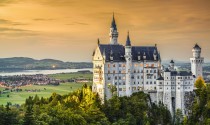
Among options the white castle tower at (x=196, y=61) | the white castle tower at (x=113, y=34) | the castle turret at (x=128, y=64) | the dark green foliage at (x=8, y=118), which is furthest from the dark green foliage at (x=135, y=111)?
the dark green foliage at (x=8, y=118)

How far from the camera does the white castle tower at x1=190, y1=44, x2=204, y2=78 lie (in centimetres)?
11562

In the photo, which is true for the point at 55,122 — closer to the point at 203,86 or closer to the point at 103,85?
the point at 103,85

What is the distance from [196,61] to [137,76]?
18777 mm

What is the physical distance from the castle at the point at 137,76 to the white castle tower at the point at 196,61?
563 cm

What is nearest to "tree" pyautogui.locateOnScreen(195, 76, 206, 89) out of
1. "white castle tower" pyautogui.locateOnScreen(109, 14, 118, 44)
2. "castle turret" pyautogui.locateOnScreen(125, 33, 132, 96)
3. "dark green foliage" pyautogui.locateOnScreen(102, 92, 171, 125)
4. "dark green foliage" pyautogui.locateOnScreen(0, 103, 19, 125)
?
"dark green foliage" pyautogui.locateOnScreen(102, 92, 171, 125)

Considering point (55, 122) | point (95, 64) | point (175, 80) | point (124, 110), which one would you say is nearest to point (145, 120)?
point (124, 110)

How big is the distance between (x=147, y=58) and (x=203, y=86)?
17215 mm

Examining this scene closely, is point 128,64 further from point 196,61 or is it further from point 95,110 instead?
point 196,61

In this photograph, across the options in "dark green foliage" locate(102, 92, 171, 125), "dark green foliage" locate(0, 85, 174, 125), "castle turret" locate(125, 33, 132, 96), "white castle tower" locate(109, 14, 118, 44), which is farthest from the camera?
"white castle tower" locate(109, 14, 118, 44)

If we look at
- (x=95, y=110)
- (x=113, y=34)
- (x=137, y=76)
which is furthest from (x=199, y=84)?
(x=95, y=110)

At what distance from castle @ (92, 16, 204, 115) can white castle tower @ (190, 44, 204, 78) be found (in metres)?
5.63

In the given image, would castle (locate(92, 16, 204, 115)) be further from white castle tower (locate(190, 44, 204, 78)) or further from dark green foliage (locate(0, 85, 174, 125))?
white castle tower (locate(190, 44, 204, 78))

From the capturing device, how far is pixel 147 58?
110875mm

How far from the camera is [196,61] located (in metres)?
116
